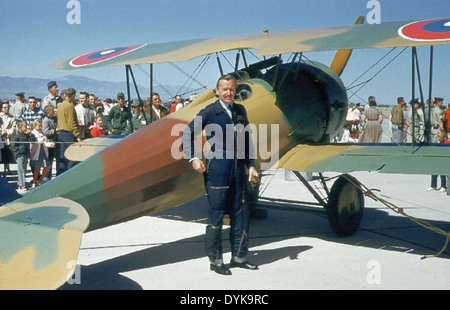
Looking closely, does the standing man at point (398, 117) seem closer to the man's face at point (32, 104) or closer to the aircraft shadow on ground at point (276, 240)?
the aircraft shadow on ground at point (276, 240)

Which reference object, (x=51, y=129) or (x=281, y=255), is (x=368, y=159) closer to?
(x=281, y=255)

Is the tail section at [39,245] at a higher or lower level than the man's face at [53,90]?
lower

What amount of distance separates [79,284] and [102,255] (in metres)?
1.06

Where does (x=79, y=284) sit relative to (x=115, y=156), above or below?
below

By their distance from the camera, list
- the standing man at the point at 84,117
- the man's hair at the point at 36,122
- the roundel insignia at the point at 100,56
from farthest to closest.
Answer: the standing man at the point at 84,117, the man's hair at the point at 36,122, the roundel insignia at the point at 100,56

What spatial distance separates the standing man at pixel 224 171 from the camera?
16.7ft

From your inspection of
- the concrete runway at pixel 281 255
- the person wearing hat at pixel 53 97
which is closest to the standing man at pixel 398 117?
the concrete runway at pixel 281 255

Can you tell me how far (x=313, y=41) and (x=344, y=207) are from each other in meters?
2.11

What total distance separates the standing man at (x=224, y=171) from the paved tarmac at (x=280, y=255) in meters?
0.23

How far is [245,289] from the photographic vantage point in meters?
4.76

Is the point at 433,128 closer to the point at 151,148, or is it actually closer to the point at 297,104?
the point at 297,104

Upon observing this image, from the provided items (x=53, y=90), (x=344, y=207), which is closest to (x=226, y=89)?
(x=344, y=207)

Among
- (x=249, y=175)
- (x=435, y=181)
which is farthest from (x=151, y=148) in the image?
(x=435, y=181)

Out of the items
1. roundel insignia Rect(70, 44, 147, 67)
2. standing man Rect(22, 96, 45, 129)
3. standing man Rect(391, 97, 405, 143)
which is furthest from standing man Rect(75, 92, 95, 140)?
standing man Rect(391, 97, 405, 143)
